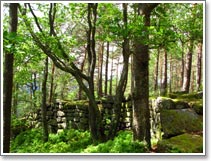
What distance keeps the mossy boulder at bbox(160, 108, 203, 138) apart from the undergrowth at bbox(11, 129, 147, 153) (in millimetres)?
399

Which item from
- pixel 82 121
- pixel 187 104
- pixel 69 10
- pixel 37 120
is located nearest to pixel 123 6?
pixel 69 10

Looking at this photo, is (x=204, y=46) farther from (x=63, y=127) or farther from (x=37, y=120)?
(x=37, y=120)

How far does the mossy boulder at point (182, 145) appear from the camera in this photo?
341 centimetres

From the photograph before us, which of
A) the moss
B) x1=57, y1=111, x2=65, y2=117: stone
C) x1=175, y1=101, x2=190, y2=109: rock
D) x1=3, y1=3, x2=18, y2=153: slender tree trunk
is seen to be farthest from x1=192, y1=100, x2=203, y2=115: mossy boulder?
x1=57, y1=111, x2=65, y2=117: stone

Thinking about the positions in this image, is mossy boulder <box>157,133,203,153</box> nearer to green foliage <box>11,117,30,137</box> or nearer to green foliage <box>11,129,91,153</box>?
green foliage <box>11,129,91,153</box>

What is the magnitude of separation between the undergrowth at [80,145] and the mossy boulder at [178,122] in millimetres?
399

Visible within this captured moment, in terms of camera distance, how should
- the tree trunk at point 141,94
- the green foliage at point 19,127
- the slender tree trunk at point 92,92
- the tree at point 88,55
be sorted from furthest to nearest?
the green foliage at point 19,127 < the slender tree trunk at point 92,92 < the tree at point 88,55 < the tree trunk at point 141,94

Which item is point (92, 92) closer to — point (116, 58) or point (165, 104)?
point (116, 58)

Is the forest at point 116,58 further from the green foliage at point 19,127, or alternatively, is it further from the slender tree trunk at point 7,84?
the green foliage at point 19,127

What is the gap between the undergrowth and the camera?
142 inches

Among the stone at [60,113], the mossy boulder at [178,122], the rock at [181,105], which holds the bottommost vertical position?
the stone at [60,113]

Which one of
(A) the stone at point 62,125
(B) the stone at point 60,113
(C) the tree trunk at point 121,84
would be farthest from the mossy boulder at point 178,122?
(B) the stone at point 60,113

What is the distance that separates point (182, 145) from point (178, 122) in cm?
41

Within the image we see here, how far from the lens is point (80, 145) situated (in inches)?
166
